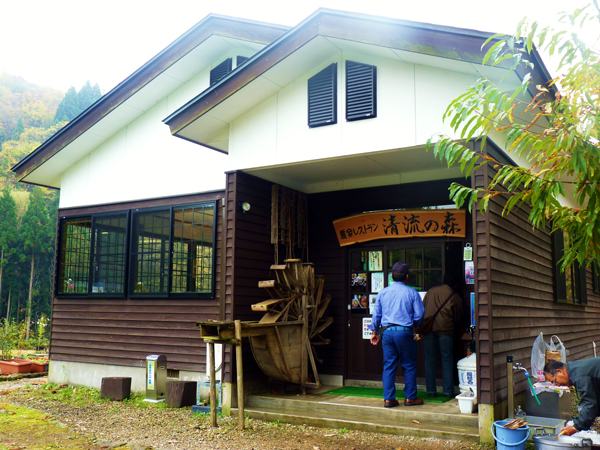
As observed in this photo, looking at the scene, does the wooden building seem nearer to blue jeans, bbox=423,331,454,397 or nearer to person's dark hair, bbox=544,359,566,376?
blue jeans, bbox=423,331,454,397

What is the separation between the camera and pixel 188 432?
6.31m

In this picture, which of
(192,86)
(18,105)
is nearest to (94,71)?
(18,105)

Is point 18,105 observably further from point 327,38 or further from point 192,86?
point 327,38

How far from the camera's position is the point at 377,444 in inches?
217

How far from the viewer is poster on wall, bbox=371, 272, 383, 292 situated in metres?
8.16

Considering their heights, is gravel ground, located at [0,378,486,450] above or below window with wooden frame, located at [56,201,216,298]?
below

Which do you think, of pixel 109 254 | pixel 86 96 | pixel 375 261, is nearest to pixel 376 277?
pixel 375 261

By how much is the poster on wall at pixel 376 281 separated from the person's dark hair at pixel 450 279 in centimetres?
121

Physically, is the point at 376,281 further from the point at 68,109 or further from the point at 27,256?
the point at 68,109

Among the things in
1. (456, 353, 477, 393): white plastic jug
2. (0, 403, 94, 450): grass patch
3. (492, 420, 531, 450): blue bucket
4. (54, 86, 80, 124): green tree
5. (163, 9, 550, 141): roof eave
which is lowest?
(0, 403, 94, 450): grass patch

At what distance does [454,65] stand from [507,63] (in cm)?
66

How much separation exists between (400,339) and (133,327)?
4.97 meters

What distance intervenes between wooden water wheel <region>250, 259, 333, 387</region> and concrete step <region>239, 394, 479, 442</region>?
367mm

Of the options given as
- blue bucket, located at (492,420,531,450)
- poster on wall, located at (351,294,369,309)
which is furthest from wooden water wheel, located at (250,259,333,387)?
blue bucket, located at (492,420,531,450)
